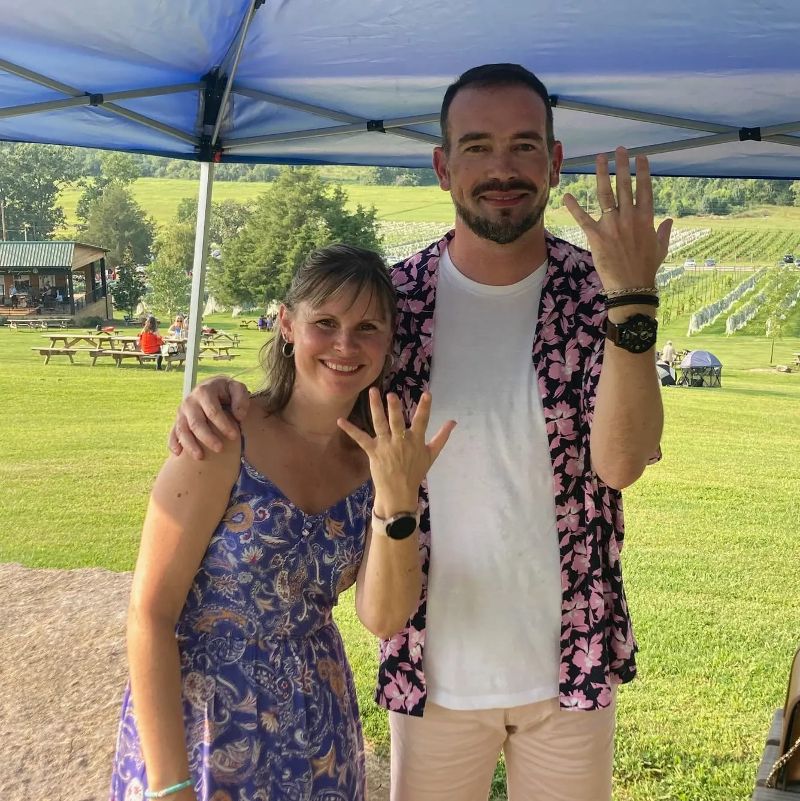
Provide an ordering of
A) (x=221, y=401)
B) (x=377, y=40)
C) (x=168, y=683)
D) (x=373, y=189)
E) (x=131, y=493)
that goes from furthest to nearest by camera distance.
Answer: (x=373, y=189) < (x=131, y=493) < (x=377, y=40) < (x=221, y=401) < (x=168, y=683)

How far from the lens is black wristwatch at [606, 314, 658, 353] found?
1.25m

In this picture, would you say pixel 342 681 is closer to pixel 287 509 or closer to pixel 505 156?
A: pixel 287 509

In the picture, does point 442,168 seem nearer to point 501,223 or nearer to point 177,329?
point 501,223


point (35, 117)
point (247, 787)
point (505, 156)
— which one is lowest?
point (247, 787)

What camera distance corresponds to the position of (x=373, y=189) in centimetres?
1583

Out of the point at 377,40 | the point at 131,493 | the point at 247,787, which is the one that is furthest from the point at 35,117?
the point at 131,493

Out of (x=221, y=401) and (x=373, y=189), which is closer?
(x=221, y=401)

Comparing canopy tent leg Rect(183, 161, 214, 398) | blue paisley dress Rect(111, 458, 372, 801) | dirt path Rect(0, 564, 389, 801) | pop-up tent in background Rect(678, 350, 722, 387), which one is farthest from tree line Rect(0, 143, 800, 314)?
blue paisley dress Rect(111, 458, 372, 801)

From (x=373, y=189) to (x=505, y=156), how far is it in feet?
48.3

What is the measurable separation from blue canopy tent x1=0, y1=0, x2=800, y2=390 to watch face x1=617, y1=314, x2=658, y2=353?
1247 mm

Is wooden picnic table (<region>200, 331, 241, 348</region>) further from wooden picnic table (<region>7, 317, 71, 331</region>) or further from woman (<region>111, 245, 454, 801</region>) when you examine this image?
woman (<region>111, 245, 454, 801</region>)

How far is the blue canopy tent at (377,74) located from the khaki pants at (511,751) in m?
1.68

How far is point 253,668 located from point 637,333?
2.51 ft

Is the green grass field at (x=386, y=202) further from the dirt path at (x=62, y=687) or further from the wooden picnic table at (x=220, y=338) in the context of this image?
the dirt path at (x=62, y=687)
